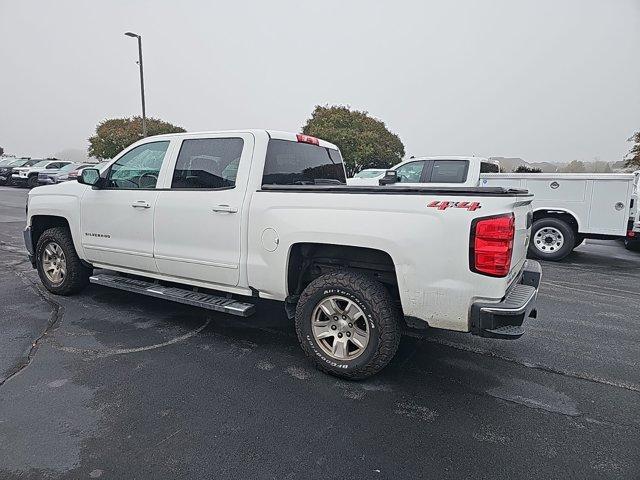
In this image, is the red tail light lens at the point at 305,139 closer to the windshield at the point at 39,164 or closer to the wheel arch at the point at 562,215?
the wheel arch at the point at 562,215

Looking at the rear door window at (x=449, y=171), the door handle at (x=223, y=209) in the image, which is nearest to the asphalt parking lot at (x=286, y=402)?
the door handle at (x=223, y=209)

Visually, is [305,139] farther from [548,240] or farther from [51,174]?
[51,174]

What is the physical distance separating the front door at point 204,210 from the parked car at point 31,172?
Answer: 939 inches

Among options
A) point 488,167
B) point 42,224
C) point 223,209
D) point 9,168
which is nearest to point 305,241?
point 223,209

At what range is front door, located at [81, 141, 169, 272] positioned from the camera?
14.6ft

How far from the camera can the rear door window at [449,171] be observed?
31.1 ft

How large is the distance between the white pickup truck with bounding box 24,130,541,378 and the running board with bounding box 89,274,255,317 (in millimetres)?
20

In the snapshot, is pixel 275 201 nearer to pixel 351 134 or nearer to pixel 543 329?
pixel 543 329

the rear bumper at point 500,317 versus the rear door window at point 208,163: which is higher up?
the rear door window at point 208,163

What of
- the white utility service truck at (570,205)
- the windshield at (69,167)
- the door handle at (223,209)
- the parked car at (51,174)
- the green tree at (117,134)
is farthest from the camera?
the green tree at (117,134)

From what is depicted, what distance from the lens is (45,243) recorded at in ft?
17.7

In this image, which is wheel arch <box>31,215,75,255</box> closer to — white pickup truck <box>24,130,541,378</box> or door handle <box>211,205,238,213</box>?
white pickup truck <box>24,130,541,378</box>

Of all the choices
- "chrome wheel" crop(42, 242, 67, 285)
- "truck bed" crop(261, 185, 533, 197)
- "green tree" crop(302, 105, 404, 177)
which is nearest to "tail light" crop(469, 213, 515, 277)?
"truck bed" crop(261, 185, 533, 197)

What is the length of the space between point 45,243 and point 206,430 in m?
3.90
